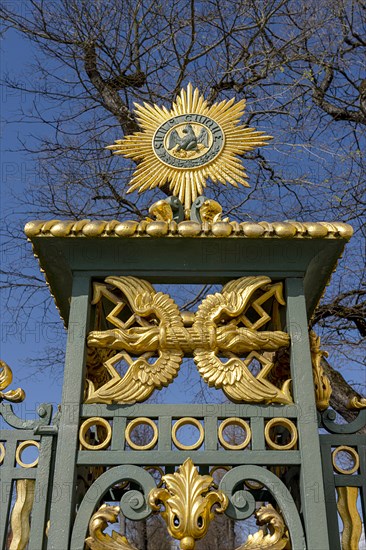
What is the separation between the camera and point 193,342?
3.51m

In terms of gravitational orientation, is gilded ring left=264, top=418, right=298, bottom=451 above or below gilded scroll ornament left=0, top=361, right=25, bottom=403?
below

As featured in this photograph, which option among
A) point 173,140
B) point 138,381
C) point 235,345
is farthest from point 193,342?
point 173,140

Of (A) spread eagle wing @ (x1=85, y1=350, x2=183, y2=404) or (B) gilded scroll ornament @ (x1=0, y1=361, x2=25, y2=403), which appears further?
(B) gilded scroll ornament @ (x1=0, y1=361, x2=25, y2=403)

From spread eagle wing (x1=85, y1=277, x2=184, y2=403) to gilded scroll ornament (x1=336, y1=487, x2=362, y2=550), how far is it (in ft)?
3.71

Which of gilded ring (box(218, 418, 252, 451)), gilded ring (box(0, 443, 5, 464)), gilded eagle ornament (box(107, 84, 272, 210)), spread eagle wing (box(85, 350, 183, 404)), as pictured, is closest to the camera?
gilded ring (box(218, 418, 252, 451))

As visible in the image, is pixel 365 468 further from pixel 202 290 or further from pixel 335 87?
pixel 335 87

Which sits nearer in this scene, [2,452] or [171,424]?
[171,424]

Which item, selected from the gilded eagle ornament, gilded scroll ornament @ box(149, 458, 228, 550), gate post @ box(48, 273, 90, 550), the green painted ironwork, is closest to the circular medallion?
the gilded eagle ornament

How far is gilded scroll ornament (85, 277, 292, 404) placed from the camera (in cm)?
340

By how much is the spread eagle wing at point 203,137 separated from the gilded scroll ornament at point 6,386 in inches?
73.7

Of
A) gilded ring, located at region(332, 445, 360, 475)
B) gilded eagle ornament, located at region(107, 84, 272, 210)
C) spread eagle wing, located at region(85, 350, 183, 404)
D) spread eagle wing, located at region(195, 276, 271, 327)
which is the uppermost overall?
gilded eagle ornament, located at region(107, 84, 272, 210)

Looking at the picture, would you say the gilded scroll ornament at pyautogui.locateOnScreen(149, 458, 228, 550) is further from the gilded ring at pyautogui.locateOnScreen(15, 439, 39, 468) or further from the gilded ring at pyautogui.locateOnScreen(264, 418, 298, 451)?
the gilded ring at pyautogui.locateOnScreen(15, 439, 39, 468)

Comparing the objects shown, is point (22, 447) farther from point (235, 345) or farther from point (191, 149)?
point (191, 149)

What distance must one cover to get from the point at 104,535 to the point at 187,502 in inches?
17.4
